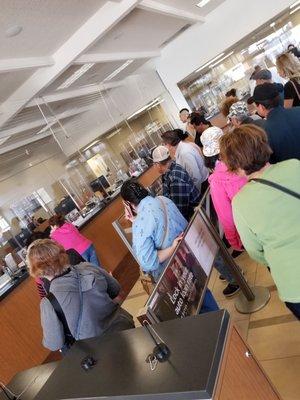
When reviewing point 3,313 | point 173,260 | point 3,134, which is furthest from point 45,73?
point 173,260

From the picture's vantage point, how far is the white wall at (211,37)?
10.4 metres

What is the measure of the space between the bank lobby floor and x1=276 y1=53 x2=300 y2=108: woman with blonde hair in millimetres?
1920

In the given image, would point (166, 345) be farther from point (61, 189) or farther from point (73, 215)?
point (61, 189)

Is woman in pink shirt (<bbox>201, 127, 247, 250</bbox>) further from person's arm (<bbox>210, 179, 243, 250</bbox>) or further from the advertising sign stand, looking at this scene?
the advertising sign stand

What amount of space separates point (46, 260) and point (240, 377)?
5.14 feet

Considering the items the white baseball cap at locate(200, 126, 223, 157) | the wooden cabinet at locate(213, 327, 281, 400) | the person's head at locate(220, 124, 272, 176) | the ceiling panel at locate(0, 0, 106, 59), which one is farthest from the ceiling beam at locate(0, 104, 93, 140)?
the wooden cabinet at locate(213, 327, 281, 400)

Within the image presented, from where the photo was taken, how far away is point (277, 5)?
10.2m

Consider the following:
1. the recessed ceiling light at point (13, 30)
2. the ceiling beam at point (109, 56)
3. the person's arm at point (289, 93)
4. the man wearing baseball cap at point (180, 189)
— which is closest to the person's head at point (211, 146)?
the man wearing baseball cap at point (180, 189)

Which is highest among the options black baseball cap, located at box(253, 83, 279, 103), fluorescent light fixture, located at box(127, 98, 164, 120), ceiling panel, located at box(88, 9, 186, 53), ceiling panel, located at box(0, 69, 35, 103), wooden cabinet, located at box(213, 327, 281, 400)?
ceiling panel, located at box(0, 69, 35, 103)

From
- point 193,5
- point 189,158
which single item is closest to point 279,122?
point 189,158

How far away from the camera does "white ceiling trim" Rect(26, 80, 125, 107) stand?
8578mm

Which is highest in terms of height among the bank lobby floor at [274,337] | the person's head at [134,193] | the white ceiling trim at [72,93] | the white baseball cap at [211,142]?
the white ceiling trim at [72,93]

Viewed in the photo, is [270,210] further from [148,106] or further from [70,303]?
[148,106]

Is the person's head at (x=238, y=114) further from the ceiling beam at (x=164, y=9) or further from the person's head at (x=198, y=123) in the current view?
the ceiling beam at (x=164, y=9)
